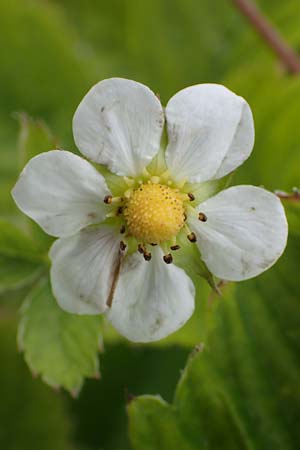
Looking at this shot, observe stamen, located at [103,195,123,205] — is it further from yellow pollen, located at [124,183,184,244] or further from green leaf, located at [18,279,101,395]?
green leaf, located at [18,279,101,395]

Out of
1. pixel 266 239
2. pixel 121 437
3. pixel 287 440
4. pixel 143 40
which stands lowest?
pixel 121 437

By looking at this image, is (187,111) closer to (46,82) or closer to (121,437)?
(46,82)

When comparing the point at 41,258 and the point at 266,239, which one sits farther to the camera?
the point at 41,258

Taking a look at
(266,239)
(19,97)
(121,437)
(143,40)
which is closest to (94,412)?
(121,437)

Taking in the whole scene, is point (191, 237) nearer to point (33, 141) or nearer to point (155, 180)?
point (155, 180)

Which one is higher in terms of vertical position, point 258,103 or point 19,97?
point 258,103

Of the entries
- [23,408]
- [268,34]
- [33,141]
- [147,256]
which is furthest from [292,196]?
[23,408]
